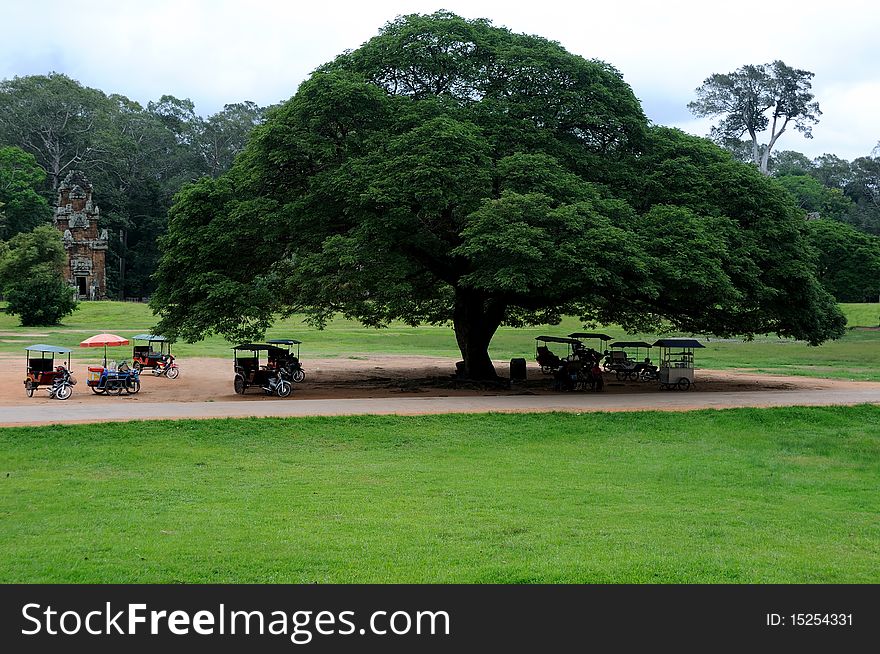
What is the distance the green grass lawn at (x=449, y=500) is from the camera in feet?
26.0

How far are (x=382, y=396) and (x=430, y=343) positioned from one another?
25.7 m

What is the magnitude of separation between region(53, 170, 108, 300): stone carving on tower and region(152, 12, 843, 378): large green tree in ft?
181

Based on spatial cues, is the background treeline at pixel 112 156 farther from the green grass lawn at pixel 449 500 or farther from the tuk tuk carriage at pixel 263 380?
the green grass lawn at pixel 449 500

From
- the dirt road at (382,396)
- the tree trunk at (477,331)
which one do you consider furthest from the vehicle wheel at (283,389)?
the tree trunk at (477,331)

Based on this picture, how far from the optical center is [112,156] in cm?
9162

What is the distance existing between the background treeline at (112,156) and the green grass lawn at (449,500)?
72967 mm

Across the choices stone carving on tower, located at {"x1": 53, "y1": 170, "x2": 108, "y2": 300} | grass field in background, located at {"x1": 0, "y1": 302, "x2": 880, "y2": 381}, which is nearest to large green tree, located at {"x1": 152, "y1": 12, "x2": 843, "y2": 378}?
grass field in background, located at {"x1": 0, "y1": 302, "x2": 880, "y2": 381}

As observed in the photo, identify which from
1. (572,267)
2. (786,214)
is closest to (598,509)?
(572,267)

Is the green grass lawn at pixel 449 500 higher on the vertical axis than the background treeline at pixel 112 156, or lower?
lower

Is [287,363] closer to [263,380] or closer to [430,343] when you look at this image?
[263,380]

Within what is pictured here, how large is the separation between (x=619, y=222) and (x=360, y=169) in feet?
22.4

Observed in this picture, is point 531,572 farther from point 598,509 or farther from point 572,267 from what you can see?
point 572,267

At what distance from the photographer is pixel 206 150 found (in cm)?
10006

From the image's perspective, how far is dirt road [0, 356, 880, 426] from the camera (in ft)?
63.1
